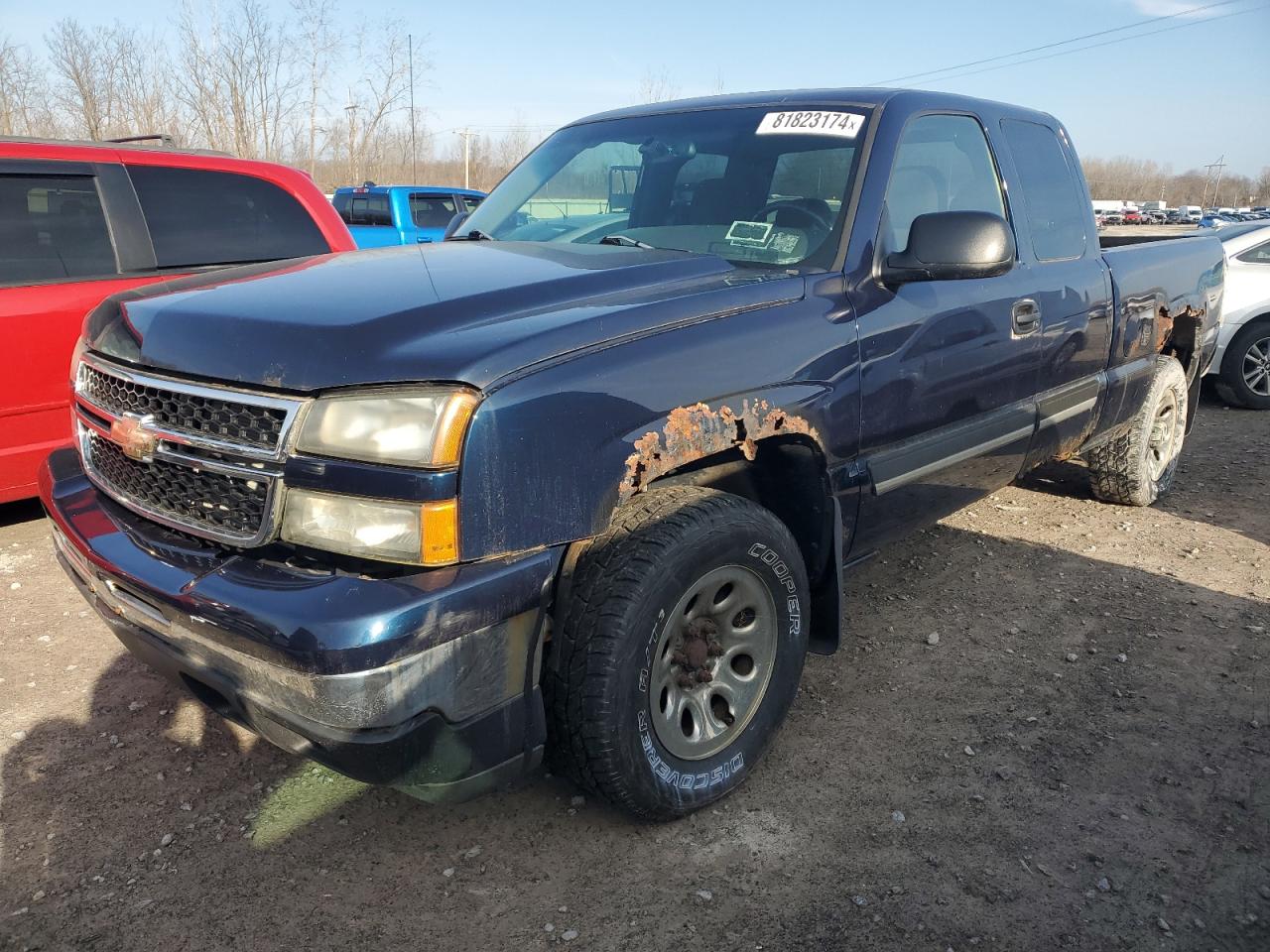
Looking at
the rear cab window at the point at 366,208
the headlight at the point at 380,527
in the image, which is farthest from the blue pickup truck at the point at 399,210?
the headlight at the point at 380,527

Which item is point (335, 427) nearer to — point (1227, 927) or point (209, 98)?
point (1227, 927)

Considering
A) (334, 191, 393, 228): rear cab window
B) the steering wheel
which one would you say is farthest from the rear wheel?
(334, 191, 393, 228): rear cab window

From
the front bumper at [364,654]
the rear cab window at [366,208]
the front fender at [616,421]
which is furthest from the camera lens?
the rear cab window at [366,208]

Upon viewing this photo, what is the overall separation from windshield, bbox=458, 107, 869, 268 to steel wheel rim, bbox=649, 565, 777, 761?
1018mm

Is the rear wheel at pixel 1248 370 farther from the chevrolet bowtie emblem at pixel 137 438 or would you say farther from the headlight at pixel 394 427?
the chevrolet bowtie emblem at pixel 137 438

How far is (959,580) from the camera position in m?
4.34

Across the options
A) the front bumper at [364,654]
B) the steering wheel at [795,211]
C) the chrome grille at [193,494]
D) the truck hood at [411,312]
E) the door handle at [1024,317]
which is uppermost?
the steering wheel at [795,211]

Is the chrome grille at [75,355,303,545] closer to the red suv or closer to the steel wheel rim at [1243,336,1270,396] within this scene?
the red suv

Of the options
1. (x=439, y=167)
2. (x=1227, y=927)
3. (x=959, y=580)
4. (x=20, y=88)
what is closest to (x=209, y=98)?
(x=20, y=88)

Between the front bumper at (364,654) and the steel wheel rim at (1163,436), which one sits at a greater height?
the front bumper at (364,654)

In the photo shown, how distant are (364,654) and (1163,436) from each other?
504cm

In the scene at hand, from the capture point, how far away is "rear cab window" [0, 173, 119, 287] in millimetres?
4352

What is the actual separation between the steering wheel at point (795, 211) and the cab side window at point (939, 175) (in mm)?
203

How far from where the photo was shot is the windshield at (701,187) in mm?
3002
